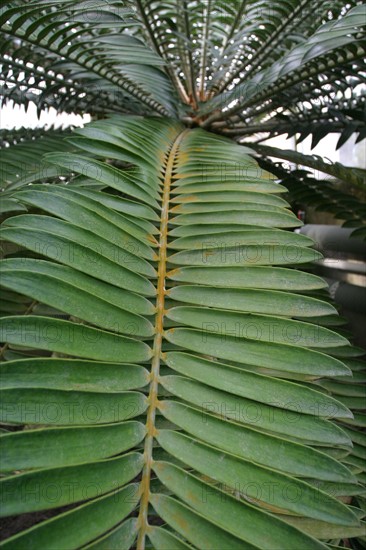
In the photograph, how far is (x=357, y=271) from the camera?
1.06 metres

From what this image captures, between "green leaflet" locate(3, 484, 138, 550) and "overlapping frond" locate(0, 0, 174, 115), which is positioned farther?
"overlapping frond" locate(0, 0, 174, 115)

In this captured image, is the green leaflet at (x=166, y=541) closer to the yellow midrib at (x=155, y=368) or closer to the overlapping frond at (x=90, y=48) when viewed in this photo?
the yellow midrib at (x=155, y=368)

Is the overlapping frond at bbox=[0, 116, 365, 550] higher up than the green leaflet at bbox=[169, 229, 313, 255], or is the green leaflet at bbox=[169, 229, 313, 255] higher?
the green leaflet at bbox=[169, 229, 313, 255]

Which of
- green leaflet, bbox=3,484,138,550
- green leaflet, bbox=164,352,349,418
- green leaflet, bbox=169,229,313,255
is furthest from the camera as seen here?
green leaflet, bbox=169,229,313,255

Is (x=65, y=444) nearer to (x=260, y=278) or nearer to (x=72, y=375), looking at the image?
(x=72, y=375)

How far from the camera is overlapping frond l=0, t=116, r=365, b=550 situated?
9.3 inches

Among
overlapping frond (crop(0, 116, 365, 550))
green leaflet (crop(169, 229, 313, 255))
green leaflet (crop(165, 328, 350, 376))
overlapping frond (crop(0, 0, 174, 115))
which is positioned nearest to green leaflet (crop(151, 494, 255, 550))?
overlapping frond (crop(0, 116, 365, 550))

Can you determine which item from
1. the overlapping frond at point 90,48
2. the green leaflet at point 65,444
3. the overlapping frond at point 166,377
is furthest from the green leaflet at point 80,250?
the overlapping frond at point 90,48

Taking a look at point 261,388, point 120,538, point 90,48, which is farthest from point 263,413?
point 90,48

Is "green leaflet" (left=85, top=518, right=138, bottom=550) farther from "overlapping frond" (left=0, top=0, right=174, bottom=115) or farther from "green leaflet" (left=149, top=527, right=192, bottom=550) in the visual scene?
"overlapping frond" (left=0, top=0, right=174, bottom=115)

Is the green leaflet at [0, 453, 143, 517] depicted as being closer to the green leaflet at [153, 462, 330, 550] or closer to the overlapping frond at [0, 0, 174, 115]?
the green leaflet at [153, 462, 330, 550]

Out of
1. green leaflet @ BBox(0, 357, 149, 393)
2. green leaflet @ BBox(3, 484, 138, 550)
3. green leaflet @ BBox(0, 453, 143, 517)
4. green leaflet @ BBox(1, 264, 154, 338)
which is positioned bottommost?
green leaflet @ BBox(3, 484, 138, 550)

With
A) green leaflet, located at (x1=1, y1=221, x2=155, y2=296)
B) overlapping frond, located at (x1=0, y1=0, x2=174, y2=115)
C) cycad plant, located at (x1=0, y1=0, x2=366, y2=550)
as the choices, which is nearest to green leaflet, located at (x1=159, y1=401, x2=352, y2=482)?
cycad plant, located at (x1=0, y1=0, x2=366, y2=550)

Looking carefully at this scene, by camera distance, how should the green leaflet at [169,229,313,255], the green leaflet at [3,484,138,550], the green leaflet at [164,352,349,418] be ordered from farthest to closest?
the green leaflet at [169,229,313,255] < the green leaflet at [164,352,349,418] < the green leaflet at [3,484,138,550]
